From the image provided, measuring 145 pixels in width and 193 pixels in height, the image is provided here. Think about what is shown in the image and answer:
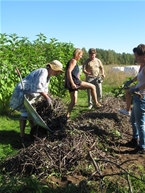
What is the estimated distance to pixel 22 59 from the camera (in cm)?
750

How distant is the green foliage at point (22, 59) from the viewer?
6.75 meters

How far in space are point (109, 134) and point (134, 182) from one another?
164 centimetres

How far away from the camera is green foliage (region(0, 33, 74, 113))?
675cm

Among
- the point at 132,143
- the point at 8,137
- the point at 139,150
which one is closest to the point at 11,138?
the point at 8,137

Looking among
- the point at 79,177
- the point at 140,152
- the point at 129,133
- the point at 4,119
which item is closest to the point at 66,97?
the point at 4,119

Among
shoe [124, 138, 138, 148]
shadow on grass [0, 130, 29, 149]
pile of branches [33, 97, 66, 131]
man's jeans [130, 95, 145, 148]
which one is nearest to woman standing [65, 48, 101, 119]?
pile of branches [33, 97, 66, 131]

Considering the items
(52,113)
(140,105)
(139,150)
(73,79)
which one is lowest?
(139,150)

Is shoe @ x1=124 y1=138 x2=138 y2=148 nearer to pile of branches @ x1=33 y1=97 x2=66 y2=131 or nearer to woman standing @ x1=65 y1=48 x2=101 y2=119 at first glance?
pile of branches @ x1=33 y1=97 x2=66 y2=131

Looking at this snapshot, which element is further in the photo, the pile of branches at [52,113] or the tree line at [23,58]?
the tree line at [23,58]

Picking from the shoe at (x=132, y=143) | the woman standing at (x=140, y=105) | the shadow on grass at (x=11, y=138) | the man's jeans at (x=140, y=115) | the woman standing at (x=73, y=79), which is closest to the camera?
the woman standing at (x=140, y=105)

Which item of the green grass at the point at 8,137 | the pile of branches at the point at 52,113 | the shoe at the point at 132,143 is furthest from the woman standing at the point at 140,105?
the green grass at the point at 8,137

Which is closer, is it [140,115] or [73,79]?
[140,115]

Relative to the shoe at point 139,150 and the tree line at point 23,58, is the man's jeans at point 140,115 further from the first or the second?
the tree line at point 23,58

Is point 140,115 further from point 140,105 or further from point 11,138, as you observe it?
point 11,138
